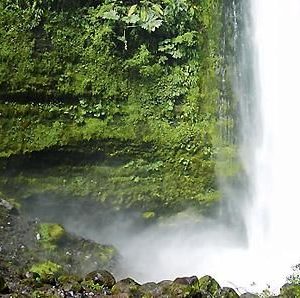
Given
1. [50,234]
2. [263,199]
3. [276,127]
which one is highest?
[276,127]

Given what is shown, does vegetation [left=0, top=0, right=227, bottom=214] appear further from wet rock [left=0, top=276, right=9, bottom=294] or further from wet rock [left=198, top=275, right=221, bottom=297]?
wet rock [left=0, top=276, right=9, bottom=294]

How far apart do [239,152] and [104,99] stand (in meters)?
2.86

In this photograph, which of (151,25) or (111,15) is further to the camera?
(151,25)

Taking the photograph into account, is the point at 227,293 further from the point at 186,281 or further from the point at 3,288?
the point at 3,288

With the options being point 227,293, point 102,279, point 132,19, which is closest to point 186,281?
point 227,293

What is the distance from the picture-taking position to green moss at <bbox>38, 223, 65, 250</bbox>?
8.54 metres

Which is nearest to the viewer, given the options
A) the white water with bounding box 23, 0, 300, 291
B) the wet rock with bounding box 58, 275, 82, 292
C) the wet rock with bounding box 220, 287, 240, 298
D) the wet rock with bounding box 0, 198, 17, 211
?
the wet rock with bounding box 58, 275, 82, 292

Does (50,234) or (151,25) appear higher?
(151,25)

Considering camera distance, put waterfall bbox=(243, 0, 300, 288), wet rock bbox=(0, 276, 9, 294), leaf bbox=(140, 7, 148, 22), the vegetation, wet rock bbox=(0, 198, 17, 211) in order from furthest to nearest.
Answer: waterfall bbox=(243, 0, 300, 288)
leaf bbox=(140, 7, 148, 22)
the vegetation
wet rock bbox=(0, 198, 17, 211)
wet rock bbox=(0, 276, 9, 294)

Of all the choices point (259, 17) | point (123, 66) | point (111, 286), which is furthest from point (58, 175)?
point (259, 17)

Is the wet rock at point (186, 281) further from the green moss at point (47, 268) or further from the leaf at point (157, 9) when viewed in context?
the leaf at point (157, 9)

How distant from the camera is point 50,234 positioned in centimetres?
869

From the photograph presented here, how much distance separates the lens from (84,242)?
9.10 m

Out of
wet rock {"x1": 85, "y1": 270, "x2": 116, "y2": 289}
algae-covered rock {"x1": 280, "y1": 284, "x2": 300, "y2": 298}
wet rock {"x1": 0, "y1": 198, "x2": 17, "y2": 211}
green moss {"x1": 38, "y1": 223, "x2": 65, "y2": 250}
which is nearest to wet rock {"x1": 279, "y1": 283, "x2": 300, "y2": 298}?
algae-covered rock {"x1": 280, "y1": 284, "x2": 300, "y2": 298}
